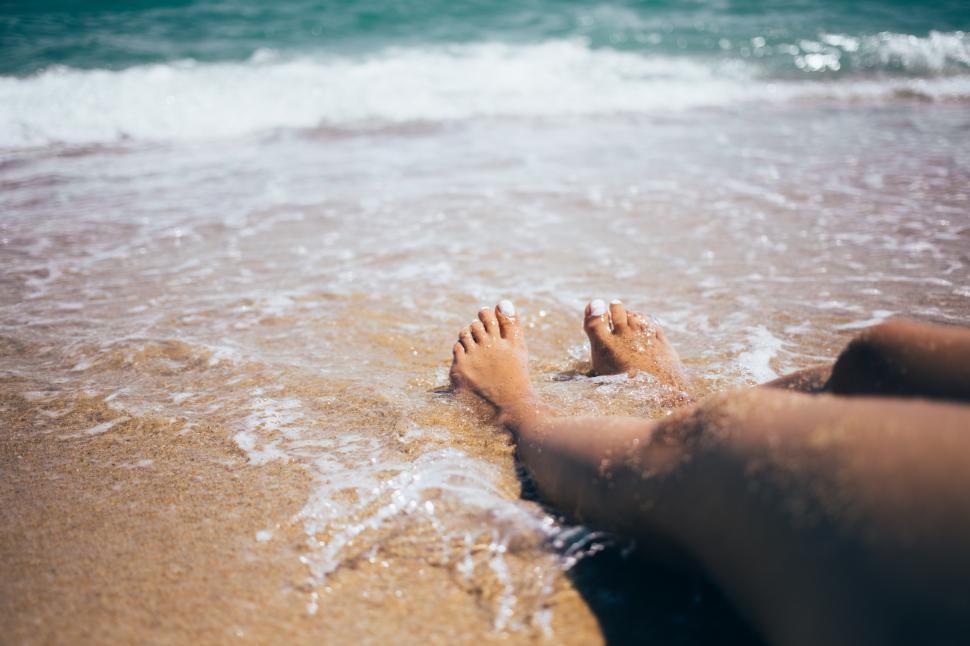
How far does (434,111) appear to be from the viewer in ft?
28.0

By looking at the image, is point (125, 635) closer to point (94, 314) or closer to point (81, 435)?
point (81, 435)

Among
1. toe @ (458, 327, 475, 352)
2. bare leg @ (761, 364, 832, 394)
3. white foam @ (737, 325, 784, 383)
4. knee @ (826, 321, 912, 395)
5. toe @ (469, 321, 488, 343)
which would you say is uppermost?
knee @ (826, 321, 912, 395)

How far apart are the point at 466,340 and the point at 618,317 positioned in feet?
1.99

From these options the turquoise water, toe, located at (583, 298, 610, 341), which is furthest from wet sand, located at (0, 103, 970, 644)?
the turquoise water

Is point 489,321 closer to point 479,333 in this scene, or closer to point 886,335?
point 479,333

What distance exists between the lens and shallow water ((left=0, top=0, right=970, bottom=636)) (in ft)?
5.53

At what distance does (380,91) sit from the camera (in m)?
9.09

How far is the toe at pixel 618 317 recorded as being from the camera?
2.45m

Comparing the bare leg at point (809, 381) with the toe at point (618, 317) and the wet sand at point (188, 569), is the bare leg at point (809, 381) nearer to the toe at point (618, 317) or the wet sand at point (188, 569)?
the wet sand at point (188, 569)

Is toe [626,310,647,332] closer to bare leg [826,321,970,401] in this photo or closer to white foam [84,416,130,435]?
bare leg [826,321,970,401]

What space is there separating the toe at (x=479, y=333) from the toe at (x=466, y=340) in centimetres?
2

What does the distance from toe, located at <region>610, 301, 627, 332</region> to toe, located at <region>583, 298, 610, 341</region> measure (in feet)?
0.09

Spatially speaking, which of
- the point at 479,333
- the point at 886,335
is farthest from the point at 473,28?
the point at 886,335

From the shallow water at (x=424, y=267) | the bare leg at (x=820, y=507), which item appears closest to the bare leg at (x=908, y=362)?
the bare leg at (x=820, y=507)
